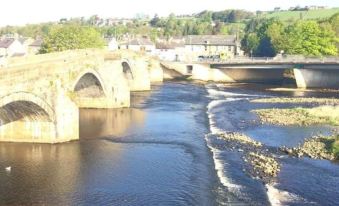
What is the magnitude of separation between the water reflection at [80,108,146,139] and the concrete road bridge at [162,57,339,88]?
5079cm

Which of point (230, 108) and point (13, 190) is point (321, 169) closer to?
point (13, 190)

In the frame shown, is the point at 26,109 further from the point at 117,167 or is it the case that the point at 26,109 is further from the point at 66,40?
the point at 66,40

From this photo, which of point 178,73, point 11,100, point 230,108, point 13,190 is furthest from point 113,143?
point 178,73

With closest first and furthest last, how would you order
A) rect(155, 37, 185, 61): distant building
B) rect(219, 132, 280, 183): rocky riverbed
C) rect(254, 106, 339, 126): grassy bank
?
rect(219, 132, 280, 183): rocky riverbed < rect(254, 106, 339, 126): grassy bank < rect(155, 37, 185, 61): distant building

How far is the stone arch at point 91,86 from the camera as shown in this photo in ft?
255

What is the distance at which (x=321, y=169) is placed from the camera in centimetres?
5006

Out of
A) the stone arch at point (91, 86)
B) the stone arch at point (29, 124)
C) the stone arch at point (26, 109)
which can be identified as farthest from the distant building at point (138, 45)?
the stone arch at point (26, 109)

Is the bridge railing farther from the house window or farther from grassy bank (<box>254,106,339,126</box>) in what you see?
grassy bank (<box>254,106,339,126</box>)

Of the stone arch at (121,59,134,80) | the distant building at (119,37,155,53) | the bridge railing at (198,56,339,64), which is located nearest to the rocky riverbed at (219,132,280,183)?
the stone arch at (121,59,134,80)

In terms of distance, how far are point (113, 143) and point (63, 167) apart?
1162cm

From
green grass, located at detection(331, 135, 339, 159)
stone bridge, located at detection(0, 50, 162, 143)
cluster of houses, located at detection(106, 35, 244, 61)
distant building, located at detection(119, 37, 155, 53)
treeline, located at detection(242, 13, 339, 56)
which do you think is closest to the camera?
stone bridge, located at detection(0, 50, 162, 143)

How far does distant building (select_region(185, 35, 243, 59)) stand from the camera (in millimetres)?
180000

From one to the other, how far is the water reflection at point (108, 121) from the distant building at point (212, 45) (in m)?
99.2

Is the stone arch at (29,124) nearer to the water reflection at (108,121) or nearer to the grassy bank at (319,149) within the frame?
the water reflection at (108,121)
